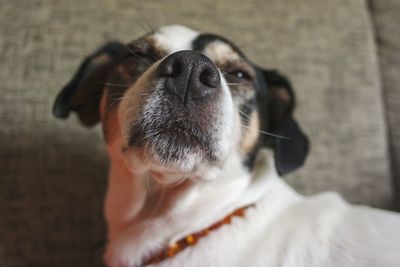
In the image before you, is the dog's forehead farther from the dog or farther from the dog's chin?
the dog's chin

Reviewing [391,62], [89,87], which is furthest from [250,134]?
[391,62]

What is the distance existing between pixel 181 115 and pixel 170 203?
0.31 meters

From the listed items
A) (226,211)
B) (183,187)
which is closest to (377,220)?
(226,211)

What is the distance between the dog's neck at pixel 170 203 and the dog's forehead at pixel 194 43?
0.28m

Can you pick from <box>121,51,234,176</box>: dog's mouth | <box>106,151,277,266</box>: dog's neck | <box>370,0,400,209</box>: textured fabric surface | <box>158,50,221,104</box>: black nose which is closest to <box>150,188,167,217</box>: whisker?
<box>106,151,277,266</box>: dog's neck

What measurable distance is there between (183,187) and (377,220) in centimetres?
52

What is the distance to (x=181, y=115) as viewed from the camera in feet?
2.45

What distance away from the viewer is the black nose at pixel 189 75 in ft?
2.40

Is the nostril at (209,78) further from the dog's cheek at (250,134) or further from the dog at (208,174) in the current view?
the dog's cheek at (250,134)

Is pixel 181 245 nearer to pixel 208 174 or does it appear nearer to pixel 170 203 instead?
pixel 170 203

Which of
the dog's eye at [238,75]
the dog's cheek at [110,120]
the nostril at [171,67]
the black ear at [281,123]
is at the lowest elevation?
the black ear at [281,123]

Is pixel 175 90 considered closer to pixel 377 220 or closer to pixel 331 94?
pixel 377 220

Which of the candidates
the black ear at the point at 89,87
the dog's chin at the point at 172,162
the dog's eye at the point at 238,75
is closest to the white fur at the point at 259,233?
the dog's chin at the point at 172,162

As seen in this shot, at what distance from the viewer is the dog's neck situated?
97 cm
